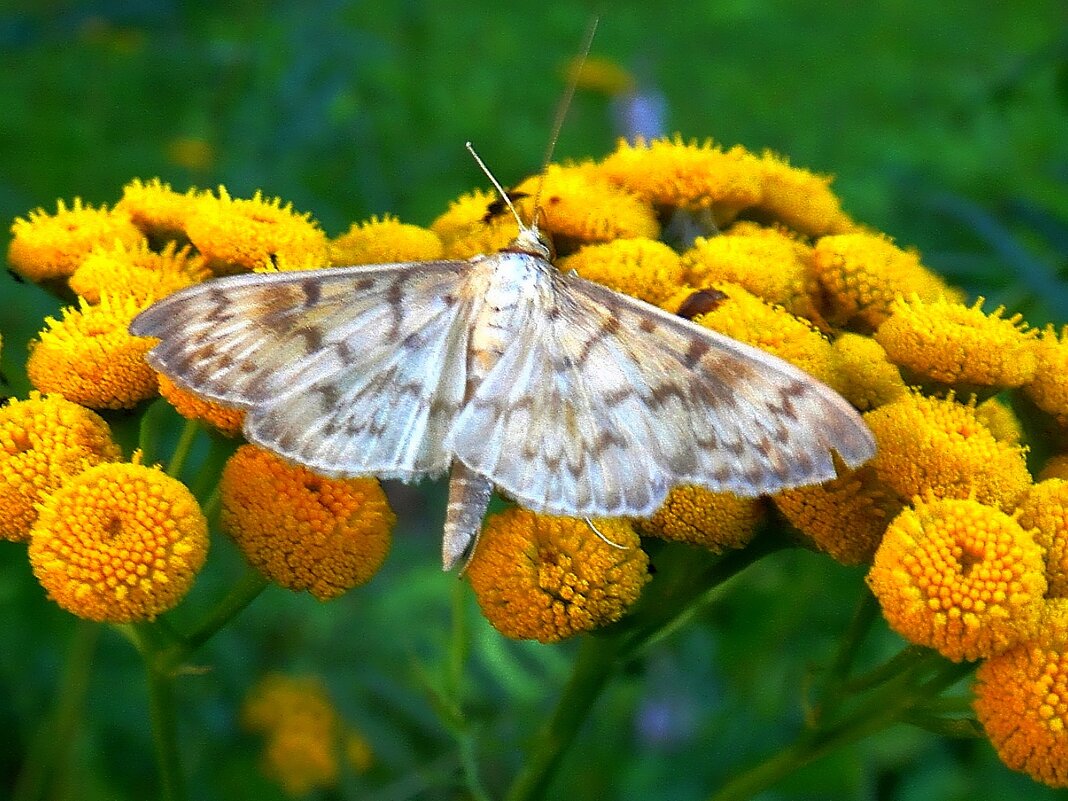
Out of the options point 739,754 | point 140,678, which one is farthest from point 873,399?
point 140,678

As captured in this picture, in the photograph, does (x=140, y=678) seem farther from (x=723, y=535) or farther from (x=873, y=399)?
(x=873, y=399)

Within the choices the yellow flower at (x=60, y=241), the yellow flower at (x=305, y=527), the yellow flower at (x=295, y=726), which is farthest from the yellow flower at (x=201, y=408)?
the yellow flower at (x=295, y=726)

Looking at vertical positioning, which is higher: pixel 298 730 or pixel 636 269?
pixel 636 269

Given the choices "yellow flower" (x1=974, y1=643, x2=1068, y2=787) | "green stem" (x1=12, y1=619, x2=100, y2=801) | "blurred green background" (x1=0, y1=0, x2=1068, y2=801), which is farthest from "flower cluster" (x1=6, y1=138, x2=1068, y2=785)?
"green stem" (x1=12, y1=619, x2=100, y2=801)

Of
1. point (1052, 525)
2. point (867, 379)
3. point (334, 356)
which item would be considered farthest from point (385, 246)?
point (1052, 525)

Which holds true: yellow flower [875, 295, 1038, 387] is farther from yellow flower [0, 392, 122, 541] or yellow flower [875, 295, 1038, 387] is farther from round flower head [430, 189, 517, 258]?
yellow flower [0, 392, 122, 541]

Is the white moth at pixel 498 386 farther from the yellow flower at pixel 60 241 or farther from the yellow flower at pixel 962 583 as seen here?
the yellow flower at pixel 60 241

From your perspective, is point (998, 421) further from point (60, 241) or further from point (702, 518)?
point (60, 241)
